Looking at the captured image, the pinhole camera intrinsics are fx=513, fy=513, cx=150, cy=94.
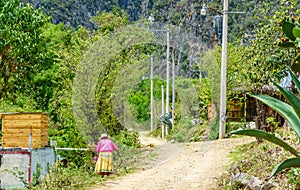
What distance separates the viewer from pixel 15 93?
20281 millimetres

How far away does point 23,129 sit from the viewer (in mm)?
13711

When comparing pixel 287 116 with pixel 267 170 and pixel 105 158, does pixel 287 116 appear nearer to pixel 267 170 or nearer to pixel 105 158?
pixel 267 170

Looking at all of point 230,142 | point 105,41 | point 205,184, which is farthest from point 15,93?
point 205,184

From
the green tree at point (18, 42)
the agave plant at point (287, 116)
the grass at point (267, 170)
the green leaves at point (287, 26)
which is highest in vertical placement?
the green tree at point (18, 42)

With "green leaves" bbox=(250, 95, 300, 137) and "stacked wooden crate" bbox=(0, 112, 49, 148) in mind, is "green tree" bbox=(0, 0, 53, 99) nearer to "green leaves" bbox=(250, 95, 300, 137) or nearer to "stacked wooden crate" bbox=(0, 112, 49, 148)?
"stacked wooden crate" bbox=(0, 112, 49, 148)

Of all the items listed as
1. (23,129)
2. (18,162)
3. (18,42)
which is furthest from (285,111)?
(18,42)

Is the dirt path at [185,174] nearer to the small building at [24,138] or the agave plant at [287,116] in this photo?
the small building at [24,138]

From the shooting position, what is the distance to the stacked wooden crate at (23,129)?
1359cm

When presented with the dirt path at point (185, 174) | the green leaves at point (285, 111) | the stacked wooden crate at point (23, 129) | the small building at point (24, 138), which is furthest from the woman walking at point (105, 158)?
the green leaves at point (285, 111)

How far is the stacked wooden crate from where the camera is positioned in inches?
535

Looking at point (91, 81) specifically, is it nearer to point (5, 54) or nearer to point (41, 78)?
point (5, 54)

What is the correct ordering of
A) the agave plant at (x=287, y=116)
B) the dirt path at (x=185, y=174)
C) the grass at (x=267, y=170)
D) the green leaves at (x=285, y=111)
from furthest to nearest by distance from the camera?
the dirt path at (x=185, y=174)
the grass at (x=267, y=170)
the green leaves at (x=285, y=111)
the agave plant at (x=287, y=116)

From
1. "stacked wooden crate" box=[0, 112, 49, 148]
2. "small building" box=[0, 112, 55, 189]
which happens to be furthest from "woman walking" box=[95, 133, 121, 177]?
"stacked wooden crate" box=[0, 112, 49, 148]

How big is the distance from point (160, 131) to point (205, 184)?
20.5 m
